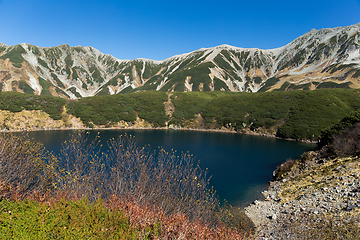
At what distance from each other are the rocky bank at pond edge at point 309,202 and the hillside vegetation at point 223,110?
2208 inches

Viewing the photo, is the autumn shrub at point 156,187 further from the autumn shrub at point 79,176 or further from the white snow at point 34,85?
the white snow at point 34,85

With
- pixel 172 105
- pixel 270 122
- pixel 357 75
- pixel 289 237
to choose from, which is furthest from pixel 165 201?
pixel 357 75

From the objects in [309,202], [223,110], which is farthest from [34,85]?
[309,202]

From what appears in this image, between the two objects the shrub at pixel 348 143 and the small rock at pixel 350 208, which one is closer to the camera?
the small rock at pixel 350 208

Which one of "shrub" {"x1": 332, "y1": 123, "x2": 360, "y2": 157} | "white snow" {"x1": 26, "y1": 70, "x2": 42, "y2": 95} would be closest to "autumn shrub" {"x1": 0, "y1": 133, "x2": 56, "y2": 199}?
"shrub" {"x1": 332, "y1": 123, "x2": 360, "y2": 157}

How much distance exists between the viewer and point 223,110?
106 meters

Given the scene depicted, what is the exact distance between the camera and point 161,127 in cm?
9862

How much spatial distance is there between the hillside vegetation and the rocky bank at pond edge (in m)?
56.1

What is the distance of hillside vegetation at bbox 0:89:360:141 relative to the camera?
261 feet

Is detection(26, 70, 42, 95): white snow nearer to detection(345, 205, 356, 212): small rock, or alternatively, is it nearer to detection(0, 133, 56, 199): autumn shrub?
detection(0, 133, 56, 199): autumn shrub

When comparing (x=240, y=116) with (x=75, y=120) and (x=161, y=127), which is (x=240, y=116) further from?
(x=75, y=120)

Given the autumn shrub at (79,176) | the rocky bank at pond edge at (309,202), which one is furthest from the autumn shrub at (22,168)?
the rocky bank at pond edge at (309,202)

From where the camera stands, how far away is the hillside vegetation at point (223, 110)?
3137 inches

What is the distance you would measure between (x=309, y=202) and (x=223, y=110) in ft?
292
